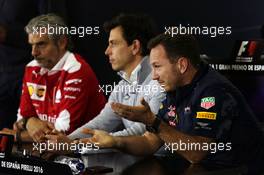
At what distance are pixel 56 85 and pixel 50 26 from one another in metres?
0.22

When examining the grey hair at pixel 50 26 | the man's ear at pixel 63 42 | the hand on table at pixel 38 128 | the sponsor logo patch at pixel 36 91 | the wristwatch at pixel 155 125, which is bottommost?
the hand on table at pixel 38 128

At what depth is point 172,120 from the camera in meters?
1.91

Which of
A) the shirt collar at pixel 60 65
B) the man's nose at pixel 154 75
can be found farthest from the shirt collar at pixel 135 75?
the shirt collar at pixel 60 65

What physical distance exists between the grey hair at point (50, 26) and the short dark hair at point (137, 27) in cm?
20

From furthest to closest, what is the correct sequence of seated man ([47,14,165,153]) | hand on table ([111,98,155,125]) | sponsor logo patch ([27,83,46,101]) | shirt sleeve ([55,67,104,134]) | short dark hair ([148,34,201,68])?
sponsor logo patch ([27,83,46,101]) → shirt sleeve ([55,67,104,134]) → seated man ([47,14,165,153]) → short dark hair ([148,34,201,68]) → hand on table ([111,98,155,125])

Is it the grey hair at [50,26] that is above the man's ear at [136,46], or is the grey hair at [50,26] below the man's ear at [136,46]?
above

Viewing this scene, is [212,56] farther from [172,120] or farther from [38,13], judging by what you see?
[38,13]

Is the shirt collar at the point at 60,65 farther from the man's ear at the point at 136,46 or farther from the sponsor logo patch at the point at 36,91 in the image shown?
the man's ear at the point at 136,46

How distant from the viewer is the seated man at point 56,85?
224cm

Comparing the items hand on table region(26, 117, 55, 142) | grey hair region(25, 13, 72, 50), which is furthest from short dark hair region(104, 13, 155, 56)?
hand on table region(26, 117, 55, 142)

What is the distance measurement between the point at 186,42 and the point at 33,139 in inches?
27.4

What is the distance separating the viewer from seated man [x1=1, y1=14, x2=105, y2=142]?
224 cm

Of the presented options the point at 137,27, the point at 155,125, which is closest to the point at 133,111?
the point at 155,125

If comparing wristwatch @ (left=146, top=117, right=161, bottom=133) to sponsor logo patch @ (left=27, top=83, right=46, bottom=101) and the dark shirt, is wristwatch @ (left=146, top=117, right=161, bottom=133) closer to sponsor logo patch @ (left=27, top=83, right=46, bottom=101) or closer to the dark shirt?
the dark shirt
